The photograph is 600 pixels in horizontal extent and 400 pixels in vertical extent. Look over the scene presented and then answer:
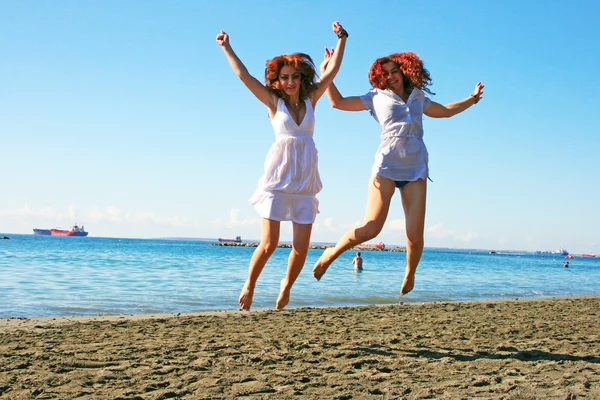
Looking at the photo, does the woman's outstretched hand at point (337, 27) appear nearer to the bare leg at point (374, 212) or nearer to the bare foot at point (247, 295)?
the bare leg at point (374, 212)

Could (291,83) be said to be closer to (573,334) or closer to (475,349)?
(475,349)

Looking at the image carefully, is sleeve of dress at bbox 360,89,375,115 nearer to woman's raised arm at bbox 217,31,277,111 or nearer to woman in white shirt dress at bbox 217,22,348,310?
woman in white shirt dress at bbox 217,22,348,310

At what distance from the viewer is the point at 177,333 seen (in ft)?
32.9

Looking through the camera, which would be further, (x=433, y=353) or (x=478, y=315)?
(x=478, y=315)

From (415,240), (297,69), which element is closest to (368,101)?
(297,69)

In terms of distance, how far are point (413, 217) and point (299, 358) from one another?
2767 millimetres

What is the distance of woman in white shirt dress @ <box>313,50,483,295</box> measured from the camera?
562cm

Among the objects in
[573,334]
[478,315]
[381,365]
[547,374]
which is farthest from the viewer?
[478,315]

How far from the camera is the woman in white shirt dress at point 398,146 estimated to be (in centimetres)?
562

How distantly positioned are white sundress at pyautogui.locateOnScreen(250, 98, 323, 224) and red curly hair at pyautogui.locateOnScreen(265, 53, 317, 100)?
0.56 feet

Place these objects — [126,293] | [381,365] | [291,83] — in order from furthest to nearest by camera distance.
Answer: [126,293] → [381,365] → [291,83]

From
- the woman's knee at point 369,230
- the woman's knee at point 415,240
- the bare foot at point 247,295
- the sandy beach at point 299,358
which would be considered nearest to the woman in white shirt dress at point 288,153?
the bare foot at point 247,295

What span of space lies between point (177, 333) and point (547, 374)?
5.68 metres

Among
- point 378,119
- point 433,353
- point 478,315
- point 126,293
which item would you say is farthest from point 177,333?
point 126,293
